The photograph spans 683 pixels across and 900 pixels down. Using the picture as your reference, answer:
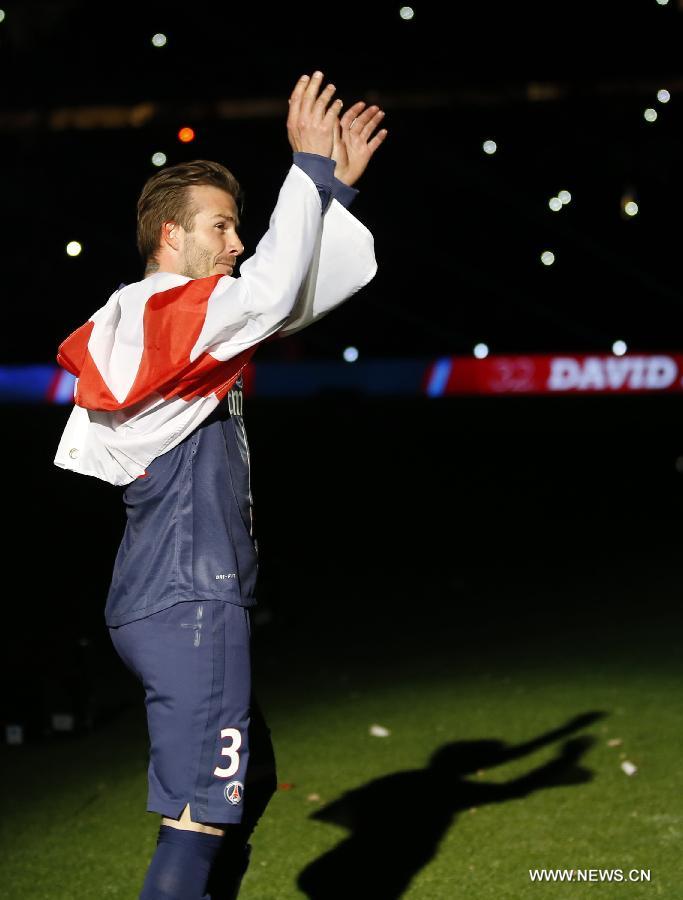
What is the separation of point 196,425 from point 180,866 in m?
0.81

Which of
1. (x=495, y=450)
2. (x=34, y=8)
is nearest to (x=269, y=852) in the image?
(x=495, y=450)

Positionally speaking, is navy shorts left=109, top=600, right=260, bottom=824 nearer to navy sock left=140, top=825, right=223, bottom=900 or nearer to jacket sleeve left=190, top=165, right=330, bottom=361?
navy sock left=140, top=825, right=223, bottom=900

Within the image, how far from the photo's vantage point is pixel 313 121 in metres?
2.21

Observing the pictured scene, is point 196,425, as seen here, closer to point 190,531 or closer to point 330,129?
point 190,531

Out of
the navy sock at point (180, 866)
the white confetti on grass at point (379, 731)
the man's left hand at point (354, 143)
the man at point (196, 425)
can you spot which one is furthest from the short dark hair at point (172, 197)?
the white confetti on grass at point (379, 731)

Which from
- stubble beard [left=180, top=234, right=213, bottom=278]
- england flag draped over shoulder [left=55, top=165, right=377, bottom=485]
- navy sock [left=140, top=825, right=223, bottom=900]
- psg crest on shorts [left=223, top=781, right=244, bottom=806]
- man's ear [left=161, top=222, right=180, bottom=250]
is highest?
man's ear [left=161, top=222, right=180, bottom=250]

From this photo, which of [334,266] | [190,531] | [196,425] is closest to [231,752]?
[190,531]

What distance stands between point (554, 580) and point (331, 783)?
168 inches

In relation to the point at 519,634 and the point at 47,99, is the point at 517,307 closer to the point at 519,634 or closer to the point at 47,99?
the point at 47,99

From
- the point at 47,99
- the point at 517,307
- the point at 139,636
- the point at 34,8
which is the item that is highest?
the point at 34,8

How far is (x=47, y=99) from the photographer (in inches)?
728

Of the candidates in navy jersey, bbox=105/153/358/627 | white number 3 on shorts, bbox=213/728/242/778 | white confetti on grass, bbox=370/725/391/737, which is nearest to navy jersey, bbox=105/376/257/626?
navy jersey, bbox=105/153/358/627

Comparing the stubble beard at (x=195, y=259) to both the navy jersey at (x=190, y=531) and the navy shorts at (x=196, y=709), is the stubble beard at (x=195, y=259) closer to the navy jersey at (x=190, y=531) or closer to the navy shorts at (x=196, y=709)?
the navy jersey at (x=190, y=531)

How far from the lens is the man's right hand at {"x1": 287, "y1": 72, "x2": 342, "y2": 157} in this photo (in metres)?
2.20
